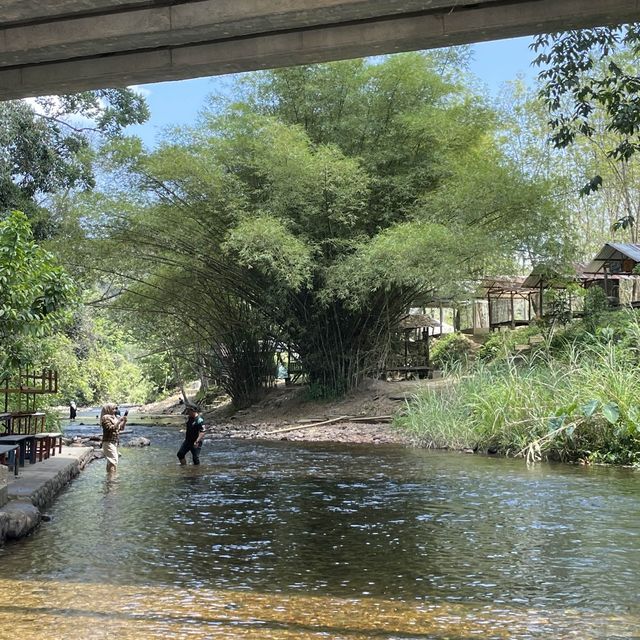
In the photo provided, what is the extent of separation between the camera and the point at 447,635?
4008 millimetres

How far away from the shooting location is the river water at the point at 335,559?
4.21 m

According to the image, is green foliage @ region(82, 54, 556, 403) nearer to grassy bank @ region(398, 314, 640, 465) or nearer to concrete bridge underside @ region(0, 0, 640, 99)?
grassy bank @ region(398, 314, 640, 465)

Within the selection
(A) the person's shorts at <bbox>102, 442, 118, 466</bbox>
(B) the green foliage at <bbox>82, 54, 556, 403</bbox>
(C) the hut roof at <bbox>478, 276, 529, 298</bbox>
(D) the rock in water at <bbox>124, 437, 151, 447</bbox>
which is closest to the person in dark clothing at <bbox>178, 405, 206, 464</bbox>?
(A) the person's shorts at <bbox>102, 442, 118, 466</bbox>

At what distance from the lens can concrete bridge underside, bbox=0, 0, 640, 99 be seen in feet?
15.4

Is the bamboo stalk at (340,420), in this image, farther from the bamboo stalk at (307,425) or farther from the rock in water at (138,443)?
the rock in water at (138,443)

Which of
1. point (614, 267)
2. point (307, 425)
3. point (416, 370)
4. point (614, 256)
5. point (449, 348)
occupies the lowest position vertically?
point (307, 425)

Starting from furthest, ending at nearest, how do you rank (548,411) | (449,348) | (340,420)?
(449,348)
(340,420)
(548,411)

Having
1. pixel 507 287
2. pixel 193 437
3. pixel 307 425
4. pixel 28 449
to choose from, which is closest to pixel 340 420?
pixel 307 425

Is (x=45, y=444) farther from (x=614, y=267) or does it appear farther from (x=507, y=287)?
(x=507, y=287)

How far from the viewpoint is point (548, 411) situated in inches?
460

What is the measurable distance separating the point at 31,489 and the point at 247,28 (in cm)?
482

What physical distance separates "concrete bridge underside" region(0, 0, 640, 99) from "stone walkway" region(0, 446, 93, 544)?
11.8 feet

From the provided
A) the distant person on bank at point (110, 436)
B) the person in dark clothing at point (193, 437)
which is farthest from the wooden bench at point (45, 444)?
the person in dark clothing at point (193, 437)

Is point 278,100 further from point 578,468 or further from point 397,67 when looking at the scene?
point 578,468
